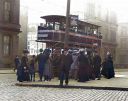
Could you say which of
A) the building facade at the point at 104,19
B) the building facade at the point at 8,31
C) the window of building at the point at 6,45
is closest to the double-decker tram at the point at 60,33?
the building facade at the point at 8,31

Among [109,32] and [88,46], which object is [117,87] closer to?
[88,46]

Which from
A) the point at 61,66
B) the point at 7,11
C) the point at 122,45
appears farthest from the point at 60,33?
the point at 122,45

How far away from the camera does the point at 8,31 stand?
42562 millimetres

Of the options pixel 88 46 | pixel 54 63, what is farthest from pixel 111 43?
pixel 54 63

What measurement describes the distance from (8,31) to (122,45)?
40.9 m

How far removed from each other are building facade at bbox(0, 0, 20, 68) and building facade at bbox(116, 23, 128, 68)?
116 ft

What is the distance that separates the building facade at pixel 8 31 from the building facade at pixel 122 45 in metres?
35.2

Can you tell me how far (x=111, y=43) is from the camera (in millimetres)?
70438

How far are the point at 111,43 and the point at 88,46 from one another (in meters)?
34.9

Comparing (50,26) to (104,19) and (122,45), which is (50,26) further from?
(122,45)

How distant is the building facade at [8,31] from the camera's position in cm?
4168

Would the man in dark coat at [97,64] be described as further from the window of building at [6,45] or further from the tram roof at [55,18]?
the window of building at [6,45]

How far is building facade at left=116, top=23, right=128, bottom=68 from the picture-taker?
76875mm

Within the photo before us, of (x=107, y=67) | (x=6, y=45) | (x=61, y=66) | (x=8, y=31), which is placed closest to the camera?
(x=61, y=66)
